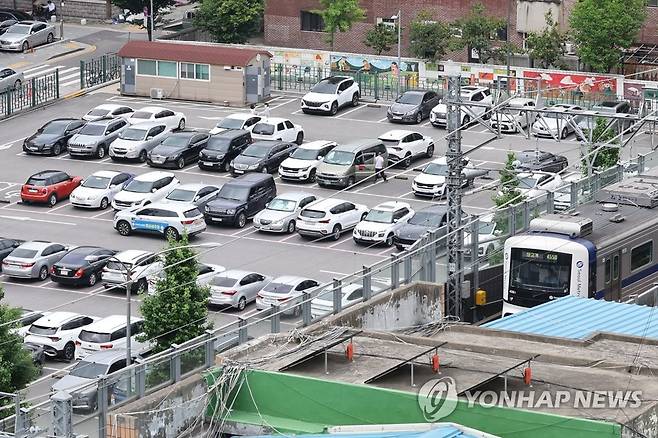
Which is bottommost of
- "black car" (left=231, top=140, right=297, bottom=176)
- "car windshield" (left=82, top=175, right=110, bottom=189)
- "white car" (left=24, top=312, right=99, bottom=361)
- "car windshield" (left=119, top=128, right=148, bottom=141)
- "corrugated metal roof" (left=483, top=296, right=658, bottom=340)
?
"white car" (left=24, top=312, right=99, bottom=361)

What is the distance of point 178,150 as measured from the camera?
72500 mm

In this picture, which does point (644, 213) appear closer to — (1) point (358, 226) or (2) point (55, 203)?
(1) point (358, 226)

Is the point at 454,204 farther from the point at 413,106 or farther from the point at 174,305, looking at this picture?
the point at 413,106

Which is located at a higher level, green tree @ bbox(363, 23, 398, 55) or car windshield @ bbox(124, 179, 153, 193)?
green tree @ bbox(363, 23, 398, 55)

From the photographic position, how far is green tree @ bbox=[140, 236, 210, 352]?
48.8m

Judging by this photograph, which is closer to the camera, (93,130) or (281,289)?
(281,289)

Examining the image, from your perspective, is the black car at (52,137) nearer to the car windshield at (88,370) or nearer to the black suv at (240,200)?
the black suv at (240,200)

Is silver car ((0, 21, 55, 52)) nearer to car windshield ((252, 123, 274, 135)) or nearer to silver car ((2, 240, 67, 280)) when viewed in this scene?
car windshield ((252, 123, 274, 135))

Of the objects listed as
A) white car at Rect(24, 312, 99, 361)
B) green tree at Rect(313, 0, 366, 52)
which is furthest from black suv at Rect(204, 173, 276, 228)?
green tree at Rect(313, 0, 366, 52)

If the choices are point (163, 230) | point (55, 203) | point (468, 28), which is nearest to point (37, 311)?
point (163, 230)

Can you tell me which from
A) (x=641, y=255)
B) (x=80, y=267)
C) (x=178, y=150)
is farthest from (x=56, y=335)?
(x=178, y=150)

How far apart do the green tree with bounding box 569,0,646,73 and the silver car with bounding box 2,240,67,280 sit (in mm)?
31918

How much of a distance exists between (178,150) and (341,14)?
1984 cm

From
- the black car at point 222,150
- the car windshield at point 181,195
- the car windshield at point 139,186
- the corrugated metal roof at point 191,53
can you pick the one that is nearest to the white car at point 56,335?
→ the car windshield at point 181,195
